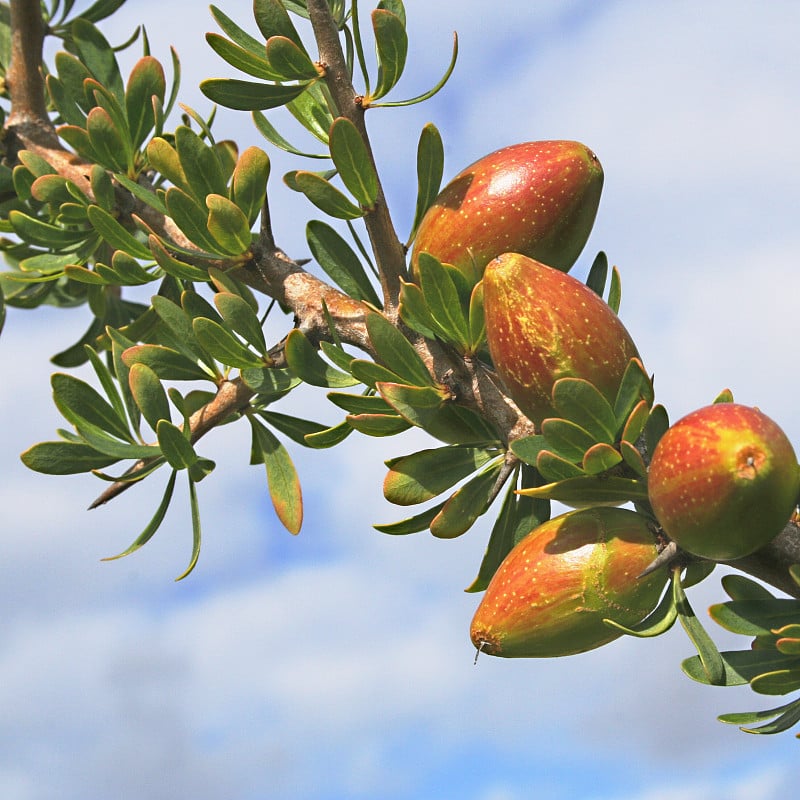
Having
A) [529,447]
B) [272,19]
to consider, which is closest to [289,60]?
[272,19]

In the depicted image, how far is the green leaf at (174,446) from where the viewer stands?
1.50 metres

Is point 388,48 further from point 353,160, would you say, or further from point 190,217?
point 190,217

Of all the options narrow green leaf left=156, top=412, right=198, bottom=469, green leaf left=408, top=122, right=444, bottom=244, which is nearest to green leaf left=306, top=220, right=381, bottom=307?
green leaf left=408, top=122, right=444, bottom=244

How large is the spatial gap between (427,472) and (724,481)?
44 centimetres

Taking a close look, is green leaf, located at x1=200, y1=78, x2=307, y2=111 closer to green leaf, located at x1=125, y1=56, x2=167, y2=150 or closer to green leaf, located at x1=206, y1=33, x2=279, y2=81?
green leaf, located at x1=206, y1=33, x2=279, y2=81

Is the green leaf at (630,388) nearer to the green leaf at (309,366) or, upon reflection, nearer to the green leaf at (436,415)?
the green leaf at (436,415)

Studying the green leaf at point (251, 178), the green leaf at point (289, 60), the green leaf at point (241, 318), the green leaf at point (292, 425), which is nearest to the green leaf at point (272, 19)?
the green leaf at point (289, 60)

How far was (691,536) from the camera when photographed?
1125 millimetres

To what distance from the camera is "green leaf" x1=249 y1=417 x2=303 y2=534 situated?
1.59 meters

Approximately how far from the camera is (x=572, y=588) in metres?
1.21

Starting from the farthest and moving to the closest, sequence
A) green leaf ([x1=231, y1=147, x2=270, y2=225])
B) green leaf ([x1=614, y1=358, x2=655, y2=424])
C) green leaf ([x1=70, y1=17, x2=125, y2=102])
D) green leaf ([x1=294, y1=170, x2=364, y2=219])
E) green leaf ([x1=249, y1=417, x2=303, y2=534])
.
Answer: green leaf ([x1=70, y1=17, x2=125, y2=102]), green leaf ([x1=249, y1=417, x2=303, y2=534]), green leaf ([x1=231, y1=147, x2=270, y2=225]), green leaf ([x1=294, y1=170, x2=364, y2=219]), green leaf ([x1=614, y1=358, x2=655, y2=424])

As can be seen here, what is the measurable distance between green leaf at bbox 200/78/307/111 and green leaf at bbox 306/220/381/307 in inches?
7.3

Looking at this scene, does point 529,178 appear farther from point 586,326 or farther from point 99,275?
point 99,275

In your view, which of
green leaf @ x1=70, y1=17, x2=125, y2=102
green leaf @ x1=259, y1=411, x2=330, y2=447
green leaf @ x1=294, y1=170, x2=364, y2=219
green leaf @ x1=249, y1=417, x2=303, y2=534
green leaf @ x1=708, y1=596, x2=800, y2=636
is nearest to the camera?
green leaf @ x1=708, y1=596, x2=800, y2=636
